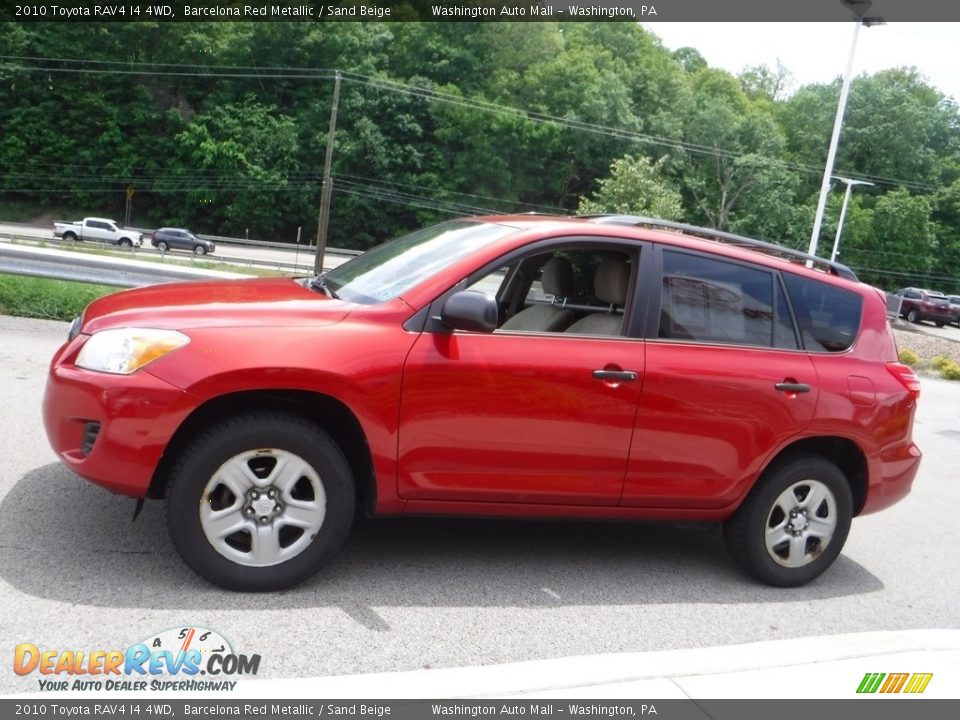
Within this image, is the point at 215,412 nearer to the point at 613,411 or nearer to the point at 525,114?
the point at 613,411

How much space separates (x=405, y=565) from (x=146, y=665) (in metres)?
1.56

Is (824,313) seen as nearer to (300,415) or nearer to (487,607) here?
(487,607)

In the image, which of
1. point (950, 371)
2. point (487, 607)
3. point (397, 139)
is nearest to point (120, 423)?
point (487, 607)

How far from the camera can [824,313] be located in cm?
518

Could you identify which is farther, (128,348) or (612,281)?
(612,281)

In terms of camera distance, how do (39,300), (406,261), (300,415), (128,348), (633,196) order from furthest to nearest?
(633,196)
(39,300)
(406,261)
(300,415)
(128,348)

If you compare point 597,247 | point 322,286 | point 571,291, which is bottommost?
point 322,286

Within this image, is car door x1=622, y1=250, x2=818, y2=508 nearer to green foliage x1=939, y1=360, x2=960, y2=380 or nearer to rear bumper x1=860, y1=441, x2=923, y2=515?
rear bumper x1=860, y1=441, x2=923, y2=515

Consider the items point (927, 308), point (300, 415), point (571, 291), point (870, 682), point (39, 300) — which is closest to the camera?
point (870, 682)

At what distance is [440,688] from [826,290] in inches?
125

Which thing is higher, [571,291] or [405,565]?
[571,291]

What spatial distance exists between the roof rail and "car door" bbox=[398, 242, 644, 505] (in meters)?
0.75
